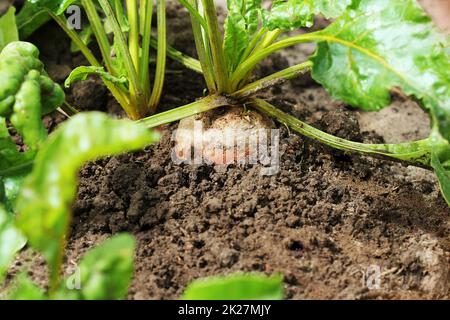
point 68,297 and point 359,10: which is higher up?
point 359,10

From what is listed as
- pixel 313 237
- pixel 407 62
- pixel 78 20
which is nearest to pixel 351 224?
pixel 313 237

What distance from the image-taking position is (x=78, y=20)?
5.27 feet

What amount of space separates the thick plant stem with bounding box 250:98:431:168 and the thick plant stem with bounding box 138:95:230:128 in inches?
3.2

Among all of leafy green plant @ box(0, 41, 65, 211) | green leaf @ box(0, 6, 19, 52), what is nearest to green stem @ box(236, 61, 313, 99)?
leafy green plant @ box(0, 41, 65, 211)

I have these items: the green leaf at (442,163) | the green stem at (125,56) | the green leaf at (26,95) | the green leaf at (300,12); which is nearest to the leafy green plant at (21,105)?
the green leaf at (26,95)

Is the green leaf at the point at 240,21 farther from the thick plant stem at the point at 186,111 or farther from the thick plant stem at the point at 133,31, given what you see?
the thick plant stem at the point at 133,31

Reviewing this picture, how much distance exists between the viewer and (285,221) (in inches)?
48.3

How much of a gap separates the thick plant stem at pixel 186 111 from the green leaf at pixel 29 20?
54cm

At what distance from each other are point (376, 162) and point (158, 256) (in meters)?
0.61

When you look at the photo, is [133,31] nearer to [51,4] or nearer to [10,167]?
[51,4]

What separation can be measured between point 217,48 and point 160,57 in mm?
197

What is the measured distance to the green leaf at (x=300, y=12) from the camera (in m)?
1.17

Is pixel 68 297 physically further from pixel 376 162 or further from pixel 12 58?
pixel 376 162

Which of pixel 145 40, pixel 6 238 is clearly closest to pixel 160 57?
pixel 145 40
